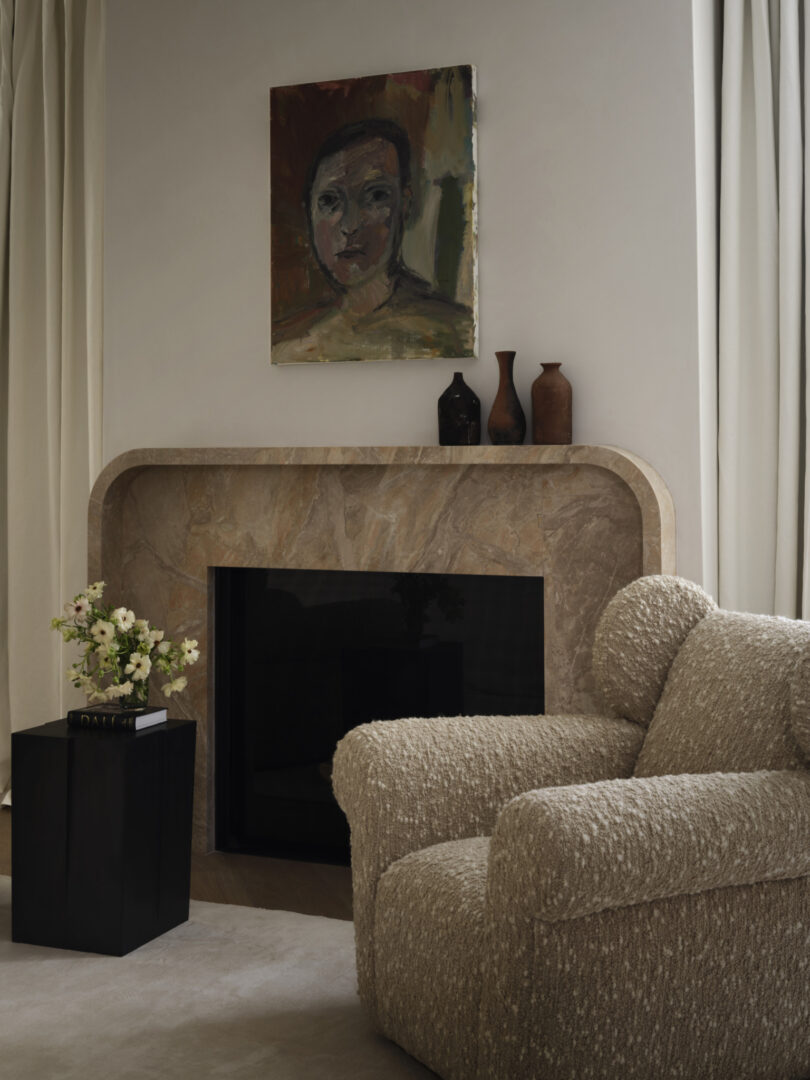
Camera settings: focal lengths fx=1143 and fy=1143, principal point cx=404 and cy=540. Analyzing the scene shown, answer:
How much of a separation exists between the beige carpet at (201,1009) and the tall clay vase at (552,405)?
4.32ft

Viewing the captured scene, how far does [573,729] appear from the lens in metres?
2.31

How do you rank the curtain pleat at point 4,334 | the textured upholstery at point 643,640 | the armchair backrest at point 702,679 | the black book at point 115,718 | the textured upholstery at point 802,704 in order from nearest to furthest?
the textured upholstery at point 802,704 → the armchair backrest at point 702,679 → the textured upholstery at point 643,640 → the black book at point 115,718 → the curtain pleat at point 4,334

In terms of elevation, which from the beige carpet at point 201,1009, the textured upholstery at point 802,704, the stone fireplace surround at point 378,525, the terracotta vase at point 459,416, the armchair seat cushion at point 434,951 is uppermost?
the terracotta vase at point 459,416

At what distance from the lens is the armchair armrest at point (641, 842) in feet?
5.23

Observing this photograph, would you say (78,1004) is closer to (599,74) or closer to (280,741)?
(280,741)

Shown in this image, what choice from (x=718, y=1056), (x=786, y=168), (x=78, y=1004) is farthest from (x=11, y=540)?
(x=718, y=1056)

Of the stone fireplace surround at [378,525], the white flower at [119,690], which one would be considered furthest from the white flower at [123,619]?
the stone fireplace surround at [378,525]

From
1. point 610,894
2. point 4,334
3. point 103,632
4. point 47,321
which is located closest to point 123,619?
point 103,632

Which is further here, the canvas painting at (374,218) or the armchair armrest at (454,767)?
the canvas painting at (374,218)

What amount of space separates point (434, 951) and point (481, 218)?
194cm

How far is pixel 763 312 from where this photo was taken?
3076 millimetres

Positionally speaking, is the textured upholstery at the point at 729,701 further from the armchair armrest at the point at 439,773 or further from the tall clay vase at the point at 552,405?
the tall clay vase at the point at 552,405

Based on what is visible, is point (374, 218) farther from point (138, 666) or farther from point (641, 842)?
point (641, 842)

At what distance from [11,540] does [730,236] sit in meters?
2.64
